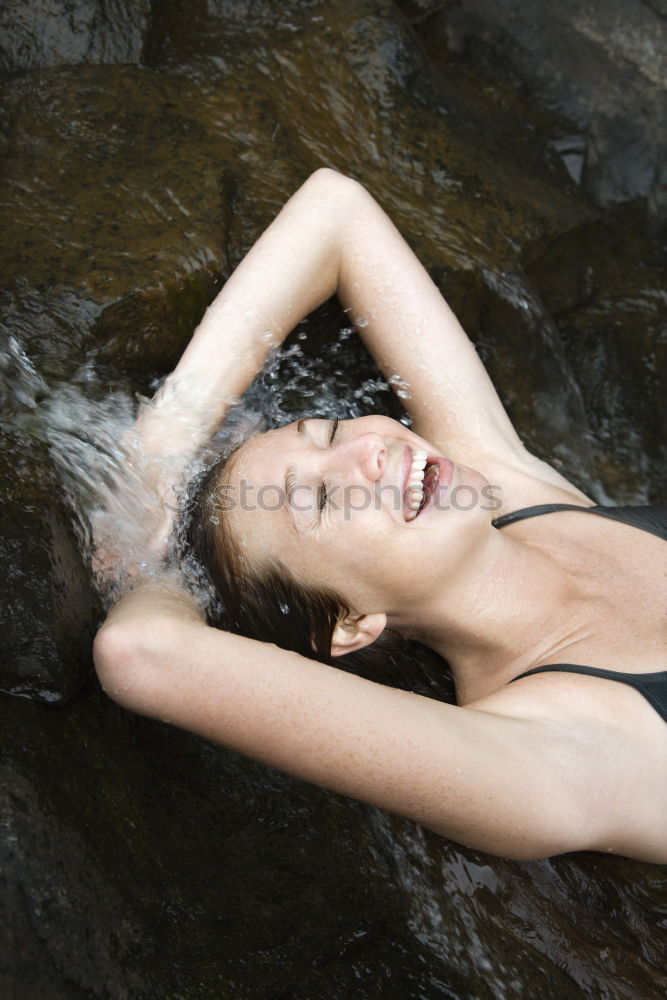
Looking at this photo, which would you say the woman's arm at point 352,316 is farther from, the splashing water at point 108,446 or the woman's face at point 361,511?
the woman's face at point 361,511

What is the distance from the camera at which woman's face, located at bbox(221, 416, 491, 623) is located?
2.63 metres

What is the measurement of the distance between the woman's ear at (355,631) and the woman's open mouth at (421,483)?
0.35 metres

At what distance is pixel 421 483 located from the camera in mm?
2738

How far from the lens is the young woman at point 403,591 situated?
7.64 feet

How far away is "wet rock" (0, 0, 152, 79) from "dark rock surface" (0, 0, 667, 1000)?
10 mm

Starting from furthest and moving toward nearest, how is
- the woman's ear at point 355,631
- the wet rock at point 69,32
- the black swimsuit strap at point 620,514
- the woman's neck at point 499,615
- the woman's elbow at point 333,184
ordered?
the wet rock at point 69,32
the woman's elbow at point 333,184
the black swimsuit strap at point 620,514
the woman's neck at point 499,615
the woman's ear at point 355,631

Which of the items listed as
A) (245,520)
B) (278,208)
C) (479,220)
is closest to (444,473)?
(245,520)

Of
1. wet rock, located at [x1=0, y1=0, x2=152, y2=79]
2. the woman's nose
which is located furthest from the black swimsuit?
wet rock, located at [x1=0, y1=0, x2=152, y2=79]

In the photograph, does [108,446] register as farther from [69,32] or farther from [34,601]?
[69,32]

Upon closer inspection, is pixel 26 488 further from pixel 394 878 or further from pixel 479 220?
pixel 479 220

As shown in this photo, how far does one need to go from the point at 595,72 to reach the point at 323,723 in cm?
442

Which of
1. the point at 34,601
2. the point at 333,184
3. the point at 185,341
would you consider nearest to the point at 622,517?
the point at 333,184

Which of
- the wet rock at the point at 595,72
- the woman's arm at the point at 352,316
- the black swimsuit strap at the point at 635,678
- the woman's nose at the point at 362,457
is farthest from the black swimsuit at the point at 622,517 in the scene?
the wet rock at the point at 595,72

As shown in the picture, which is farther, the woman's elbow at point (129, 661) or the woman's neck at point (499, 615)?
the woman's neck at point (499, 615)
